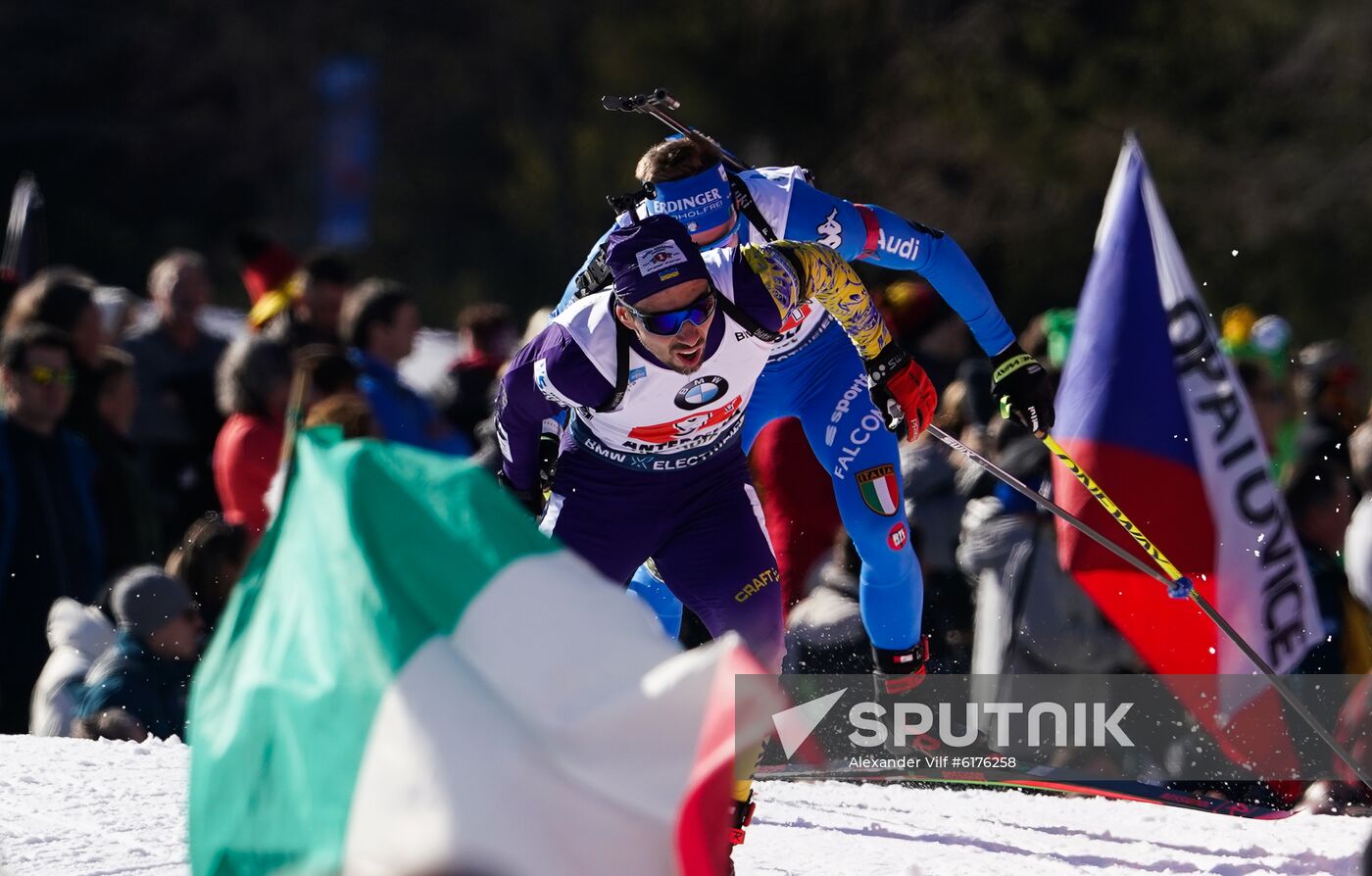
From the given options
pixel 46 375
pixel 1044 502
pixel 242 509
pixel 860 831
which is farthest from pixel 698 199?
pixel 46 375

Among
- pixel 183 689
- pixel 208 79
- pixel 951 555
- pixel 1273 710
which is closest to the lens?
pixel 183 689

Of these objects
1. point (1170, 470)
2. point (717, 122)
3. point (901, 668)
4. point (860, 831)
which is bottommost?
point (860, 831)

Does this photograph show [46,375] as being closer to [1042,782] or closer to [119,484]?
[119,484]

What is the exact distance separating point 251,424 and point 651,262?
2731 mm

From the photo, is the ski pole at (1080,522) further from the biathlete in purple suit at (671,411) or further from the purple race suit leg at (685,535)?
the purple race suit leg at (685,535)

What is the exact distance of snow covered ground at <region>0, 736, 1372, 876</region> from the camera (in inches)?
207

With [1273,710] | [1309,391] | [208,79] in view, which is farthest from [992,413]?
[208,79]

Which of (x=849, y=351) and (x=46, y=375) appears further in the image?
(x=46, y=375)

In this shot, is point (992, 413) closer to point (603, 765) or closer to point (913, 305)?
point (913, 305)

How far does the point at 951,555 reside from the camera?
7.47 m

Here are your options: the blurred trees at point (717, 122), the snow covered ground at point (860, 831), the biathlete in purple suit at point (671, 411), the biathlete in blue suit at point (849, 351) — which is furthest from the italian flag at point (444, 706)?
the blurred trees at point (717, 122)

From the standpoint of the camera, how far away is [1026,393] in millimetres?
6070

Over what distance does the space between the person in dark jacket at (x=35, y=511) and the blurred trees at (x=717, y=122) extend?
12.1 meters

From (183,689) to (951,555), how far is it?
284 centimetres
